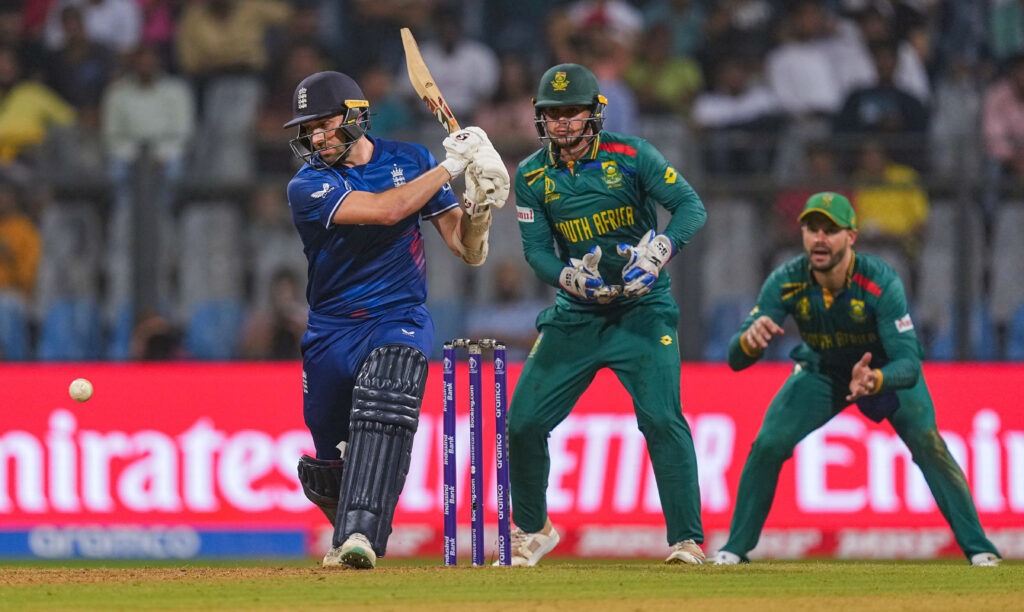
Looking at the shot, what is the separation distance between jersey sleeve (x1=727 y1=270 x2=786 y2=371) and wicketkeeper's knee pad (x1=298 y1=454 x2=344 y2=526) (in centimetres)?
211

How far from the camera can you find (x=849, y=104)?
1319 centimetres

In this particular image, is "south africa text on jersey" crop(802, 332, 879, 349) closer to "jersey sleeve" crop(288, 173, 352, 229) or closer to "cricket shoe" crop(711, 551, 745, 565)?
"cricket shoe" crop(711, 551, 745, 565)

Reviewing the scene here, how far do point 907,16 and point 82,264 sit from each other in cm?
761

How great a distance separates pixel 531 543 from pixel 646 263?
58.6 inches

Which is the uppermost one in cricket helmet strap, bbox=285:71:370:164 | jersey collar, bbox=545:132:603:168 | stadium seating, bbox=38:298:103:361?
cricket helmet strap, bbox=285:71:370:164

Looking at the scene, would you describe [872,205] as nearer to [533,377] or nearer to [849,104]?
[849,104]

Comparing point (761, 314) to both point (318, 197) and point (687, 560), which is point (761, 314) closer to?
point (687, 560)

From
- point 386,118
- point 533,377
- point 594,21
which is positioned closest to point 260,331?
point 386,118

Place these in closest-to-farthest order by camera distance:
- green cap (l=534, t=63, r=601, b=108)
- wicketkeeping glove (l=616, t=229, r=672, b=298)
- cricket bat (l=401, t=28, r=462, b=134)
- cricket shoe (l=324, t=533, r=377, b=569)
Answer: cricket shoe (l=324, t=533, r=377, b=569)
wicketkeeping glove (l=616, t=229, r=672, b=298)
green cap (l=534, t=63, r=601, b=108)
cricket bat (l=401, t=28, r=462, b=134)

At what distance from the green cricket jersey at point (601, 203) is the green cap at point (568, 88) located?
0.24 meters

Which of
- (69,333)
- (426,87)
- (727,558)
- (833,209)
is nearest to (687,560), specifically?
(727,558)

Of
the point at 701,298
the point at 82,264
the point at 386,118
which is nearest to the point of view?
the point at 701,298

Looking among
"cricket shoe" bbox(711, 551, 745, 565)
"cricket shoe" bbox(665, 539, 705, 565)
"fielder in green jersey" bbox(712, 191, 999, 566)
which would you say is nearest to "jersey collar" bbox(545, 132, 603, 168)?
"fielder in green jersey" bbox(712, 191, 999, 566)

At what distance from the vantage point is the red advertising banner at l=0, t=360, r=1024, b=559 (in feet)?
33.7
